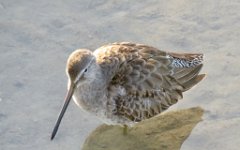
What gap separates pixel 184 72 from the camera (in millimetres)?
7582

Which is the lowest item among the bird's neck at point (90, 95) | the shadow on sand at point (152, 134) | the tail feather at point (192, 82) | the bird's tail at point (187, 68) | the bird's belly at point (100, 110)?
the shadow on sand at point (152, 134)

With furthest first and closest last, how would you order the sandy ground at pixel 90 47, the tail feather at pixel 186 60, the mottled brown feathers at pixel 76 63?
the tail feather at pixel 186 60, the sandy ground at pixel 90 47, the mottled brown feathers at pixel 76 63

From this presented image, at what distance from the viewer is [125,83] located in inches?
280

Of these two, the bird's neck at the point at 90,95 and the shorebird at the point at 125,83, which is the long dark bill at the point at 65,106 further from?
the bird's neck at the point at 90,95

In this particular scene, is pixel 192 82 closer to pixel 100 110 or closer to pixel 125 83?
pixel 125 83

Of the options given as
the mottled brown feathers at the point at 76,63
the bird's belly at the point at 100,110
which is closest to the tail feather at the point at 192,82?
the bird's belly at the point at 100,110

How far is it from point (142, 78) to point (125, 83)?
19cm

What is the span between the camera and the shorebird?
7.09 meters

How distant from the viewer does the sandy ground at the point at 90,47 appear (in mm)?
7367

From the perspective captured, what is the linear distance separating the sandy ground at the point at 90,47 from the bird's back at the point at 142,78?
292mm

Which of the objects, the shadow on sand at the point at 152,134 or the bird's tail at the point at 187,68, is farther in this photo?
the bird's tail at the point at 187,68

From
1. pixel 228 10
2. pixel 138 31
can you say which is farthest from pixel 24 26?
pixel 228 10

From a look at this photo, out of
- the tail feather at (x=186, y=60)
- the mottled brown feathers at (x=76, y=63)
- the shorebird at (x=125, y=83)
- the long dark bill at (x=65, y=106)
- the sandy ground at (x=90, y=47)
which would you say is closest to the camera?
the mottled brown feathers at (x=76, y=63)

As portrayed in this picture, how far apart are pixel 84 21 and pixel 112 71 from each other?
1.67 m
